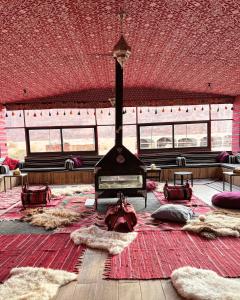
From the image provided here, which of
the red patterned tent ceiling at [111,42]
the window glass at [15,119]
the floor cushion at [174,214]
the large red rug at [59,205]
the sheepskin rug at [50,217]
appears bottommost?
the large red rug at [59,205]

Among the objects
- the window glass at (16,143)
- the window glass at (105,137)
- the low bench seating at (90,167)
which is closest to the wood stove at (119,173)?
the low bench seating at (90,167)

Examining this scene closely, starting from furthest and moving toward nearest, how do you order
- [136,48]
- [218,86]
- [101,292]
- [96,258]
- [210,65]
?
[218,86] → [210,65] → [136,48] → [96,258] → [101,292]

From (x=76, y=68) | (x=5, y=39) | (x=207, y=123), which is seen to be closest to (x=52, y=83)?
(x=76, y=68)

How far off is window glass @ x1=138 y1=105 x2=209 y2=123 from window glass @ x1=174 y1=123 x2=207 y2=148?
0.26 metres

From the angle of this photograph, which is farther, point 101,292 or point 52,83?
point 52,83

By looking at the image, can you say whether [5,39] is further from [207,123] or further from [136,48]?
[207,123]

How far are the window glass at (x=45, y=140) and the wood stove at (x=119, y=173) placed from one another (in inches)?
184

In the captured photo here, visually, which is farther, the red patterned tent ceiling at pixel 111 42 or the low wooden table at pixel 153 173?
the low wooden table at pixel 153 173

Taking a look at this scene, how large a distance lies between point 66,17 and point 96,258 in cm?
322

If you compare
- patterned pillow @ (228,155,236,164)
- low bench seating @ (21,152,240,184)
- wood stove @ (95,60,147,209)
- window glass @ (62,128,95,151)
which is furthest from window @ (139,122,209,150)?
wood stove @ (95,60,147,209)

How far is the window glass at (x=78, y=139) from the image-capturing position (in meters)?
9.57

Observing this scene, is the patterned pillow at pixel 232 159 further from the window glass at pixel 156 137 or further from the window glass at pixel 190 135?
the window glass at pixel 156 137

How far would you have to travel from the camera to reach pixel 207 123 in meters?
9.60

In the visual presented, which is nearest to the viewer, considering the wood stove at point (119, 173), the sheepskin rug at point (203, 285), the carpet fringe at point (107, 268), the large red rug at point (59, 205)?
the sheepskin rug at point (203, 285)
